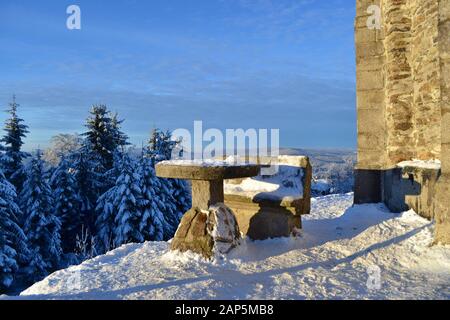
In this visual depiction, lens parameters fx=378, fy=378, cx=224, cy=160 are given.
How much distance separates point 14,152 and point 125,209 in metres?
7.23

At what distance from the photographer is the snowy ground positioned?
3557 mm

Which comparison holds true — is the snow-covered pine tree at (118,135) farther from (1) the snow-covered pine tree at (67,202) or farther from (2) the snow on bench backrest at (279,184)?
(2) the snow on bench backrest at (279,184)

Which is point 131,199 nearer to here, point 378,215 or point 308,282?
point 378,215

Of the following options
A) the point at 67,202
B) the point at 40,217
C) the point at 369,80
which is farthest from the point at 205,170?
the point at 67,202

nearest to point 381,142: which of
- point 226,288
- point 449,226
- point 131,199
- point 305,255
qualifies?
point 449,226

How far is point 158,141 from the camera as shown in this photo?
975 inches

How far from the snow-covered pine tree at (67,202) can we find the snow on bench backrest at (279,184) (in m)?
17.7

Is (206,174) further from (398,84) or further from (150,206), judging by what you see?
(150,206)

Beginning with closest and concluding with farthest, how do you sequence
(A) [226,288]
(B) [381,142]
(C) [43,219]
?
1. (A) [226,288]
2. (B) [381,142]
3. (C) [43,219]

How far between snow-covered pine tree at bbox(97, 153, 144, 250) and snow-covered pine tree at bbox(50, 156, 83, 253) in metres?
2.31

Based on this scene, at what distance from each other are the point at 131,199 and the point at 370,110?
13.8m

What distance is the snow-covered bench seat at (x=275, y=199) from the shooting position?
203 inches

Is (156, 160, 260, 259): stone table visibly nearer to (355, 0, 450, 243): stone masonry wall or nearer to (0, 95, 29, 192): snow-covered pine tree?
(355, 0, 450, 243): stone masonry wall

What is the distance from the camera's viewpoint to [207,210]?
4.79m
